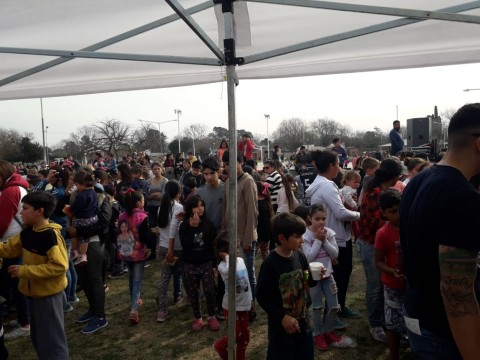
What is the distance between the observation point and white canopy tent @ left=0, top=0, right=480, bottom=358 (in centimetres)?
263

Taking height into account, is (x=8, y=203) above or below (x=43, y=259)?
above

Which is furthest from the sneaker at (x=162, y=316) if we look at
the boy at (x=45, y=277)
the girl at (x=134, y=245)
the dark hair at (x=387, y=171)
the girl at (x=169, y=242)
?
the dark hair at (x=387, y=171)

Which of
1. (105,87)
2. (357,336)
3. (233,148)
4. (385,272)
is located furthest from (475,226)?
(105,87)

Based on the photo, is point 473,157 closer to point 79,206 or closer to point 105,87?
point 105,87

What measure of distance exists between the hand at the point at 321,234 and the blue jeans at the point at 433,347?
1.76 metres

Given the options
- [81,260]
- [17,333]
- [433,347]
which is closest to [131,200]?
[81,260]

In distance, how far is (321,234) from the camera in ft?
11.8

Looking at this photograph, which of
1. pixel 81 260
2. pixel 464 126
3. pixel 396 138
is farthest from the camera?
pixel 396 138

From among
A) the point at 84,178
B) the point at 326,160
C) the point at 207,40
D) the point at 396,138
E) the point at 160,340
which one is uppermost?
the point at 207,40

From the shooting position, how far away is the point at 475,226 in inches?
58.8

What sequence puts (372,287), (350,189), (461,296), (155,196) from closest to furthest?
1. (461,296)
2. (372,287)
3. (350,189)
4. (155,196)

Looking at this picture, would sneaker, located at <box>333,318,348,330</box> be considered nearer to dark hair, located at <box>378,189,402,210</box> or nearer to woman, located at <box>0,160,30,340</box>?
dark hair, located at <box>378,189,402,210</box>

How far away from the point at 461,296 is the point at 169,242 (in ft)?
12.1

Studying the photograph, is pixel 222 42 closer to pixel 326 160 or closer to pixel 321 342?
pixel 326 160
